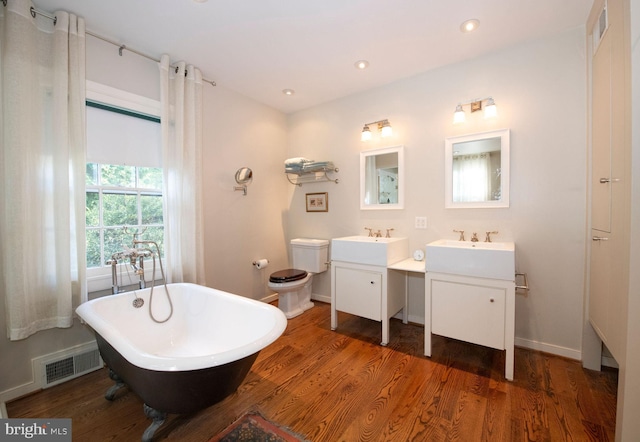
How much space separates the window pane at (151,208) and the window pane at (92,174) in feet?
1.13

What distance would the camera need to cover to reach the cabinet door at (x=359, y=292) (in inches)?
94.8

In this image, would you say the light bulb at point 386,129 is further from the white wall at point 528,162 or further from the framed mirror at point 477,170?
the framed mirror at point 477,170

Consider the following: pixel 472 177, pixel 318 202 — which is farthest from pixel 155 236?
pixel 472 177

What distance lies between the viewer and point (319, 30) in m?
2.01

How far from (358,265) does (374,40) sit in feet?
6.17

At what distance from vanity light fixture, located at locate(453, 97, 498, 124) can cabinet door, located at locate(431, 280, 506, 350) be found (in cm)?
141

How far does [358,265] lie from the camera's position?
2.51m

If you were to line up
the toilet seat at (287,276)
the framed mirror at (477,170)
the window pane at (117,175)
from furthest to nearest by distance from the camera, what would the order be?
the toilet seat at (287,276) → the framed mirror at (477,170) → the window pane at (117,175)

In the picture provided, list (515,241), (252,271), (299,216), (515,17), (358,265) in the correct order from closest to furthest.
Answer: (515,17) → (515,241) → (358,265) → (252,271) → (299,216)

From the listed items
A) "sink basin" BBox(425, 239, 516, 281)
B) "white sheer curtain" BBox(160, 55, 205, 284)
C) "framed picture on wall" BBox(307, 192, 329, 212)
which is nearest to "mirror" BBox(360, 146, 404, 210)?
"framed picture on wall" BBox(307, 192, 329, 212)

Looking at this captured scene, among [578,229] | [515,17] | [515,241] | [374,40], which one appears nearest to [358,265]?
[515,241]

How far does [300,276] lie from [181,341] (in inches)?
50.8

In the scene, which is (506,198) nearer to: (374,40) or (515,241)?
(515,241)

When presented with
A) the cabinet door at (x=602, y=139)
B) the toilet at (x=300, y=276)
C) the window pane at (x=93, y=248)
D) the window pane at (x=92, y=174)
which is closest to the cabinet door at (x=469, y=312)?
the cabinet door at (x=602, y=139)
